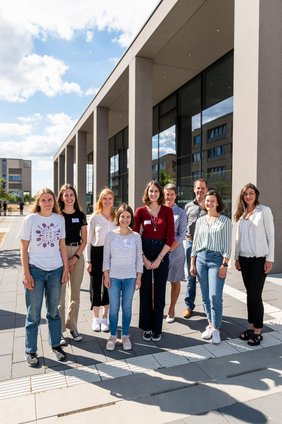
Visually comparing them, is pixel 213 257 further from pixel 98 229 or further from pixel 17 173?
pixel 17 173

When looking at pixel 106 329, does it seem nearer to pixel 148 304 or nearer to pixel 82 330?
pixel 82 330

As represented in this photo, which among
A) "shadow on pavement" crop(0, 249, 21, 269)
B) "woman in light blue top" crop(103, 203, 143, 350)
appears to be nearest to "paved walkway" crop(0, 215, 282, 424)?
"woman in light blue top" crop(103, 203, 143, 350)

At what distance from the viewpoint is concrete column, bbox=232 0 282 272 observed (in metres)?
6.78

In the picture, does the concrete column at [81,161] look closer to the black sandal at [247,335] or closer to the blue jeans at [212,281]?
the blue jeans at [212,281]

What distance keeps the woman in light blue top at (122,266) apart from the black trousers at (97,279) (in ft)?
1.48

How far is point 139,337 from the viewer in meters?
4.02

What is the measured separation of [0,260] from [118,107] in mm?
13143

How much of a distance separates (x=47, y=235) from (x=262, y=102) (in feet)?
18.6

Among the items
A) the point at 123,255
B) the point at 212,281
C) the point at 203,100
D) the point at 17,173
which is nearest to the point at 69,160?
the point at 203,100

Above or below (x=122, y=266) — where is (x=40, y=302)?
below

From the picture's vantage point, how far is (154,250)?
3.81 m

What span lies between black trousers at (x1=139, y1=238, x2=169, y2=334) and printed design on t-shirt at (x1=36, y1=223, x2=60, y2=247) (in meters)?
1.09

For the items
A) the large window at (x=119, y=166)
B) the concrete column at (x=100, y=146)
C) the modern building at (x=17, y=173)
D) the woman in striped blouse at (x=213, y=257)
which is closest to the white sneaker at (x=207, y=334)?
the woman in striped blouse at (x=213, y=257)

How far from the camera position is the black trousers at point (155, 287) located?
3.82 meters
